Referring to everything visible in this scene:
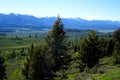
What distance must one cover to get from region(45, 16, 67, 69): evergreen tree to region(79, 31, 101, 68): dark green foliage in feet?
12.0

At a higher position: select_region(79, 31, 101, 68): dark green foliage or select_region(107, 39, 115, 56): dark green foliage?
select_region(79, 31, 101, 68): dark green foliage

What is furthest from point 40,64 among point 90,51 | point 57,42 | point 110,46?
point 110,46

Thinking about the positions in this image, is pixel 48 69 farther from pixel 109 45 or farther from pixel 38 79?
pixel 109 45

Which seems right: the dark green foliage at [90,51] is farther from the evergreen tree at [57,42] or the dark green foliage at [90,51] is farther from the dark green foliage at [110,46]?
the dark green foliage at [110,46]

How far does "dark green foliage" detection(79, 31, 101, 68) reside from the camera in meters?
45.8

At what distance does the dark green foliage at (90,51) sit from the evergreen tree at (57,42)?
3.65 metres

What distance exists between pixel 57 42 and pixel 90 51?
6.50 m

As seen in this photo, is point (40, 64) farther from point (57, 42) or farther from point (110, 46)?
point (110, 46)

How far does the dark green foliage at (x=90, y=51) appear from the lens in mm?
45844

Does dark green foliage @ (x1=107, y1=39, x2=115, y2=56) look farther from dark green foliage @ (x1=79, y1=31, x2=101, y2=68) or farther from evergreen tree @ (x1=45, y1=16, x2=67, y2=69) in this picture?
evergreen tree @ (x1=45, y1=16, x2=67, y2=69)

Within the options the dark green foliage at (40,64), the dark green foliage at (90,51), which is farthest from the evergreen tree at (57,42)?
the dark green foliage at (40,64)

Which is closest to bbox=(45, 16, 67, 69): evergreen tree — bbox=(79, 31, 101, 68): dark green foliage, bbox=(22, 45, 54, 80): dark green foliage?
bbox=(79, 31, 101, 68): dark green foliage

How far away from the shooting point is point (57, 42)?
146ft

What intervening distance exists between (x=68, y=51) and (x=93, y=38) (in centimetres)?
533
